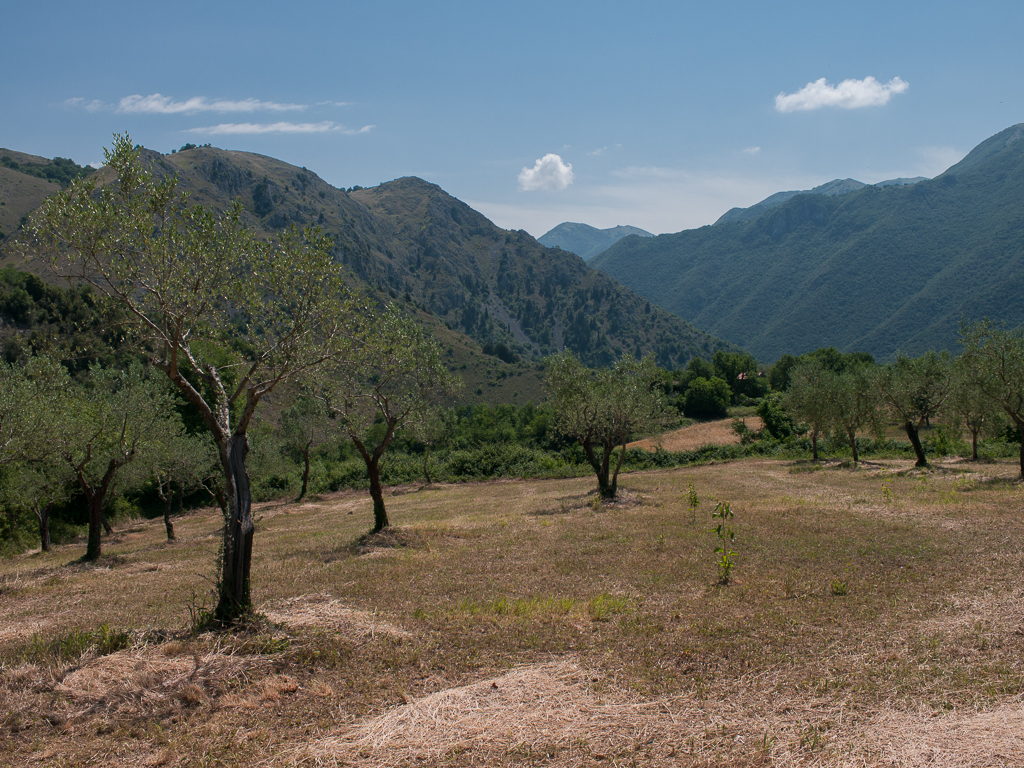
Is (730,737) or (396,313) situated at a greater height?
(396,313)

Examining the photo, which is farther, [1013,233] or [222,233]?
[1013,233]

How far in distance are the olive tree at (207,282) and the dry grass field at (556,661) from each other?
7.21 feet

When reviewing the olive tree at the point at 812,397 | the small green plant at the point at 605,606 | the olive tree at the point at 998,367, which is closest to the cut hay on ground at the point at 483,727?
the small green plant at the point at 605,606

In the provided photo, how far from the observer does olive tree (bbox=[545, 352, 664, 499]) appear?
30.5m

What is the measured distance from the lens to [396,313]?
2338 cm

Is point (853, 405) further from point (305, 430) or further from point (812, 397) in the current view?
point (305, 430)

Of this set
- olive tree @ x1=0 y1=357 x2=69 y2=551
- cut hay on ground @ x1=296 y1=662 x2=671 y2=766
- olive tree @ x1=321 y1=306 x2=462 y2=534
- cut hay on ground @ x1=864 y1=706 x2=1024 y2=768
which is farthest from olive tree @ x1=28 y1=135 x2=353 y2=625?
olive tree @ x1=0 y1=357 x2=69 y2=551

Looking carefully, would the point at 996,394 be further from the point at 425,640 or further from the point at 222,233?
the point at 222,233

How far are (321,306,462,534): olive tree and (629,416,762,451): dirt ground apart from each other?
40.7 meters

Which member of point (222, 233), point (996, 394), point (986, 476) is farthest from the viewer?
point (986, 476)

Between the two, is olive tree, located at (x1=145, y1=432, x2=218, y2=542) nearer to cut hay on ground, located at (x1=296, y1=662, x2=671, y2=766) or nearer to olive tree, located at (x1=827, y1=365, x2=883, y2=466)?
cut hay on ground, located at (x1=296, y1=662, x2=671, y2=766)

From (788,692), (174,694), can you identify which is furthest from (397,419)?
(788,692)

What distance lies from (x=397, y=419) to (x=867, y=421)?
121 feet

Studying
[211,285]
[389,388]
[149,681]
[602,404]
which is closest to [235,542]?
[149,681]
